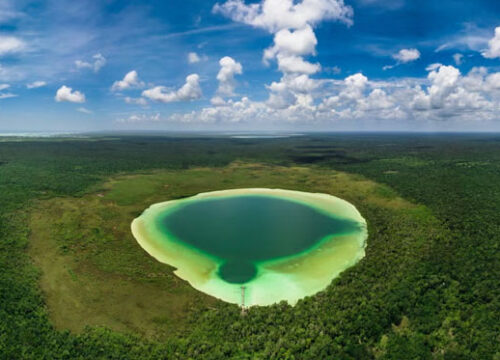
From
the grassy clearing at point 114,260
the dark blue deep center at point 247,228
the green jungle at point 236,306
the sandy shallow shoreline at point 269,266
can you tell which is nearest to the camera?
the green jungle at point 236,306

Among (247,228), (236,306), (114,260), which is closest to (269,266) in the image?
(236,306)

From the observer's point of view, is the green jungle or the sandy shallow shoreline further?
the sandy shallow shoreline

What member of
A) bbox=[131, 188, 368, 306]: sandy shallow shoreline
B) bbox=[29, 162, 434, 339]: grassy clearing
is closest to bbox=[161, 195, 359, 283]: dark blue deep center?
bbox=[131, 188, 368, 306]: sandy shallow shoreline

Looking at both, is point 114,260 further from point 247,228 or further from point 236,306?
point 247,228

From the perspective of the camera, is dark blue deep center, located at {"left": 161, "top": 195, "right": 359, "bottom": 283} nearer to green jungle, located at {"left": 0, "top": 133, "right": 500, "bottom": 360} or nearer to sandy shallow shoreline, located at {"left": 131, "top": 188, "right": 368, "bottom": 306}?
sandy shallow shoreline, located at {"left": 131, "top": 188, "right": 368, "bottom": 306}

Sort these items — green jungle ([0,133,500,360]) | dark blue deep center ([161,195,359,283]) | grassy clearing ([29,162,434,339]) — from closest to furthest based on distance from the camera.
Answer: green jungle ([0,133,500,360]) < grassy clearing ([29,162,434,339]) < dark blue deep center ([161,195,359,283])

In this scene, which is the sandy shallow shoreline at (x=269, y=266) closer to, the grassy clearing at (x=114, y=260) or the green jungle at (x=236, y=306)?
the green jungle at (x=236, y=306)

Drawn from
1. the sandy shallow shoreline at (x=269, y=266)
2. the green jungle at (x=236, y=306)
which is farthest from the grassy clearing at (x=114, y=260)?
the sandy shallow shoreline at (x=269, y=266)

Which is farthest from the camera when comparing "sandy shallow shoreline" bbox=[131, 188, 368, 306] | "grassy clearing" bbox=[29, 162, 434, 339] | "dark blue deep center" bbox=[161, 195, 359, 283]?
"dark blue deep center" bbox=[161, 195, 359, 283]

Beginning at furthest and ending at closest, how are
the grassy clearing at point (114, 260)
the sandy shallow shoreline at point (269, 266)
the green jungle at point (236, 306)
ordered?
the sandy shallow shoreline at point (269, 266)
the grassy clearing at point (114, 260)
the green jungle at point (236, 306)
